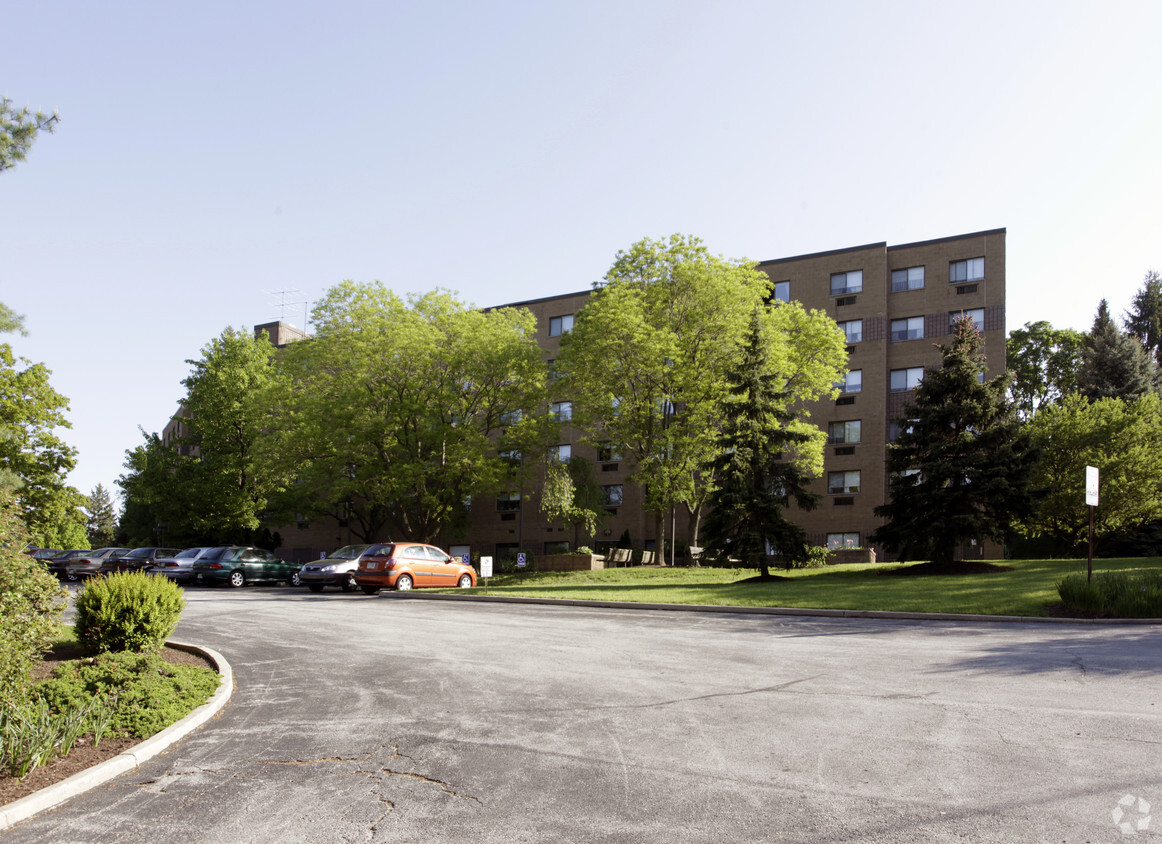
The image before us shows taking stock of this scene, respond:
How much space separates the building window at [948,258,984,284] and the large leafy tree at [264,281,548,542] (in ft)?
73.5

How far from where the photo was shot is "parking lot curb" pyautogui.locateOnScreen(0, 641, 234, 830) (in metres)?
5.12

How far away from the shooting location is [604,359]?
31.5 meters

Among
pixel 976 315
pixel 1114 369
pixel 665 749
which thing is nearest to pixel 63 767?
pixel 665 749

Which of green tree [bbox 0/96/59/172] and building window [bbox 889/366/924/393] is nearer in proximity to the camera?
green tree [bbox 0/96/59/172]

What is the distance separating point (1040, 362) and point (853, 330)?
68.9 feet

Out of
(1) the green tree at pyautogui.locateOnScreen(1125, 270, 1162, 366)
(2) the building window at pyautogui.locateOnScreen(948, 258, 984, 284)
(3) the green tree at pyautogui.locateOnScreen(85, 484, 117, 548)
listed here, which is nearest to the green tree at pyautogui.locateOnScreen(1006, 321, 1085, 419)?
(1) the green tree at pyautogui.locateOnScreen(1125, 270, 1162, 366)

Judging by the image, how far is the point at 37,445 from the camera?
2634 cm

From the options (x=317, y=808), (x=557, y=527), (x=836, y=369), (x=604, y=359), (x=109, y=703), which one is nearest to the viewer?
(x=317, y=808)

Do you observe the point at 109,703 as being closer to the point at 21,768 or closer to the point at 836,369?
the point at 21,768

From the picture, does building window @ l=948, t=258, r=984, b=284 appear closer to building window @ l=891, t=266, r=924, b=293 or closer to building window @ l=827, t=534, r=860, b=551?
building window @ l=891, t=266, r=924, b=293

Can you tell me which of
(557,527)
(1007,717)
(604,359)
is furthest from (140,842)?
(557,527)

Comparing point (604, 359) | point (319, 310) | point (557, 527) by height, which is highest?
point (319, 310)

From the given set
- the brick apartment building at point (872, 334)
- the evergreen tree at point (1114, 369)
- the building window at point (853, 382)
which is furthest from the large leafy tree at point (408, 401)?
the evergreen tree at point (1114, 369)

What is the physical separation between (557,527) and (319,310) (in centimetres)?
1918
